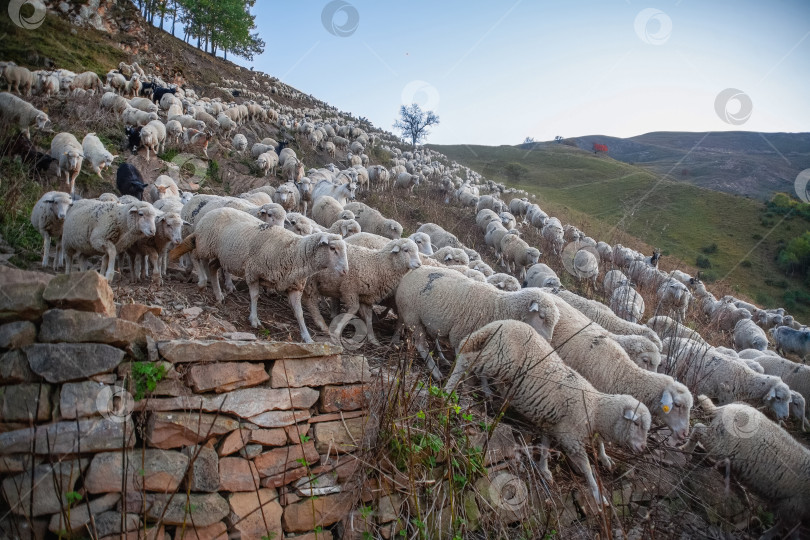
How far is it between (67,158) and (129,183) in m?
1.30

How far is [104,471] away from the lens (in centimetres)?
305

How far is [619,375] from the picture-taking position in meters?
5.46

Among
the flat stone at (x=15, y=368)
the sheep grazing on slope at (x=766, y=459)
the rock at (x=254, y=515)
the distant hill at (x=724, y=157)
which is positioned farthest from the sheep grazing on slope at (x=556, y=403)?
the distant hill at (x=724, y=157)

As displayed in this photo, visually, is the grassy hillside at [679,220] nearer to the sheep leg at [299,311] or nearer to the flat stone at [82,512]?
the sheep leg at [299,311]

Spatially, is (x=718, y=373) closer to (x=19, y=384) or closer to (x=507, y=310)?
(x=507, y=310)

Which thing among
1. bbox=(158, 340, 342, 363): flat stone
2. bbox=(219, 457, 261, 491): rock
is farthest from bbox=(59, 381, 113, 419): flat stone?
bbox=(219, 457, 261, 491): rock

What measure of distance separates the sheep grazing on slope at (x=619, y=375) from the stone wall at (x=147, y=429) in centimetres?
297

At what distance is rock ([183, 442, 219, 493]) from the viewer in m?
3.30

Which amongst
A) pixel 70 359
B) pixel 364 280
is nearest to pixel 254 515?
pixel 70 359

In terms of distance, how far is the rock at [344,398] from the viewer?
398 centimetres

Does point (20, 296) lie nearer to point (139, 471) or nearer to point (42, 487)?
point (42, 487)

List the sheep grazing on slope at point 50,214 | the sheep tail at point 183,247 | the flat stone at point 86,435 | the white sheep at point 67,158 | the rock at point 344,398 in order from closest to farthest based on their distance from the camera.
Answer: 1. the flat stone at point 86,435
2. the rock at point 344,398
3. the sheep tail at point 183,247
4. the sheep grazing on slope at point 50,214
5. the white sheep at point 67,158

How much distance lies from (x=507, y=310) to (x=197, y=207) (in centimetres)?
601

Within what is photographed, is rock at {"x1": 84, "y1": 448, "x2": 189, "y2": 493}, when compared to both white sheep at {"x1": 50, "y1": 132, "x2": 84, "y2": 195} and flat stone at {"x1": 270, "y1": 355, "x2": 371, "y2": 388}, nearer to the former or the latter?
flat stone at {"x1": 270, "y1": 355, "x2": 371, "y2": 388}
